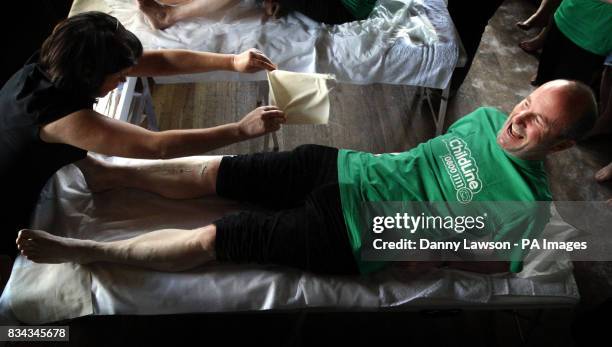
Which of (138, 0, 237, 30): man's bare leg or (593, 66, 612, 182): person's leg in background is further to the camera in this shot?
(593, 66, 612, 182): person's leg in background

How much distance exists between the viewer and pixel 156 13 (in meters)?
2.00

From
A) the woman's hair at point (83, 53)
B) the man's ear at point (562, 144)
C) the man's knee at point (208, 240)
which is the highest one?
the woman's hair at point (83, 53)

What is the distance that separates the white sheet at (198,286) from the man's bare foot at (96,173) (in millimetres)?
44

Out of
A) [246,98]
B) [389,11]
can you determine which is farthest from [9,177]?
[389,11]

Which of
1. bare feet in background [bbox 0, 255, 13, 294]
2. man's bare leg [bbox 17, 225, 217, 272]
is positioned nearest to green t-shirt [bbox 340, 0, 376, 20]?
man's bare leg [bbox 17, 225, 217, 272]

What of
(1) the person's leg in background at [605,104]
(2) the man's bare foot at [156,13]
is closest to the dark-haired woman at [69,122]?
(2) the man's bare foot at [156,13]

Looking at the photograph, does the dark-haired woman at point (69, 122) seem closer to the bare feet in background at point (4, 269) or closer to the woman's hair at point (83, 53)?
the woman's hair at point (83, 53)

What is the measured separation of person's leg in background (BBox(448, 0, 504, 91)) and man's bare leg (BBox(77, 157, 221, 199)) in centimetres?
145

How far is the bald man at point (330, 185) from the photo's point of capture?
131 centimetres

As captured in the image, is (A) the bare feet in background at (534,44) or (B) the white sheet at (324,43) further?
(A) the bare feet in background at (534,44)

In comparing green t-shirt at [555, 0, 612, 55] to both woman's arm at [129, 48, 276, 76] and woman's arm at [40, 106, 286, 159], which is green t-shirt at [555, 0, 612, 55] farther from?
woman's arm at [40, 106, 286, 159]

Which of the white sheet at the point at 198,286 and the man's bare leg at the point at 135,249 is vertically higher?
the man's bare leg at the point at 135,249

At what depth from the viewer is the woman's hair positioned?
1205 mm

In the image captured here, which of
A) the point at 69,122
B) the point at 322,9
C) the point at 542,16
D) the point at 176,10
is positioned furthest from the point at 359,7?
the point at 542,16
